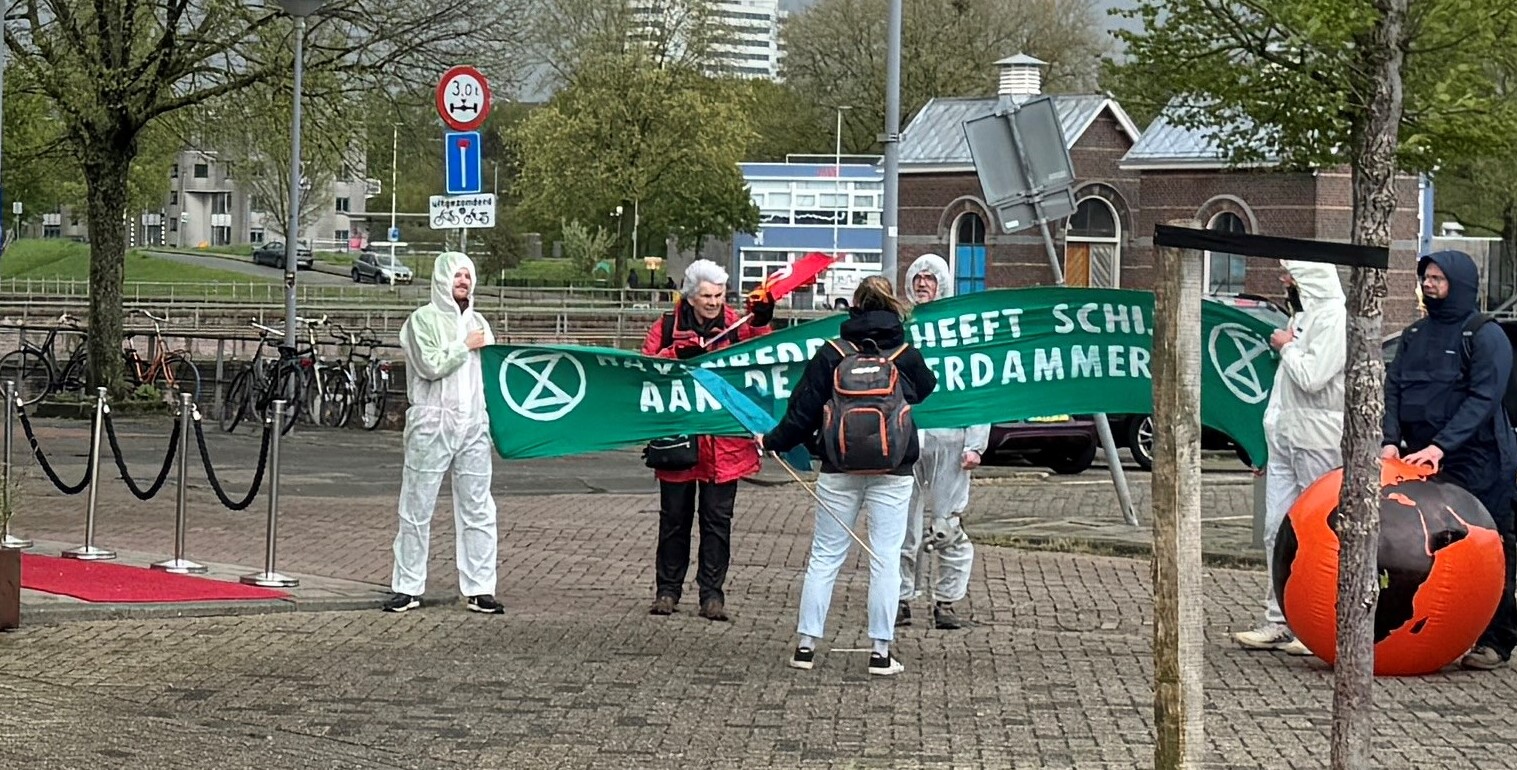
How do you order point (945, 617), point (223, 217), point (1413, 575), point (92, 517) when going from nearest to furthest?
1. point (1413, 575)
2. point (945, 617)
3. point (92, 517)
4. point (223, 217)

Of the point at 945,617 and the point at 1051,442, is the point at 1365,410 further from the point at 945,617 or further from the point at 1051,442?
the point at 1051,442

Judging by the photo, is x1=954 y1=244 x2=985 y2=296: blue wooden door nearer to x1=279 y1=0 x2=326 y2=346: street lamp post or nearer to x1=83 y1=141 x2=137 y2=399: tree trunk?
x1=83 y1=141 x2=137 y2=399: tree trunk

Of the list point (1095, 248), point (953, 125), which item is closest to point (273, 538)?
point (1095, 248)

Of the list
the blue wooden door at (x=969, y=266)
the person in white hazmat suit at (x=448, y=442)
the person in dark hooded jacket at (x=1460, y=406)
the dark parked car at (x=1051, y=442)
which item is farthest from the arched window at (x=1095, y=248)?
the person in dark hooded jacket at (x=1460, y=406)

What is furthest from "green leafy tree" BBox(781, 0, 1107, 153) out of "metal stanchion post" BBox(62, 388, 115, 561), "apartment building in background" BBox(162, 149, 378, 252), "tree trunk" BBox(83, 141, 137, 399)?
"metal stanchion post" BBox(62, 388, 115, 561)

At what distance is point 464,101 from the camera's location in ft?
Result: 51.4

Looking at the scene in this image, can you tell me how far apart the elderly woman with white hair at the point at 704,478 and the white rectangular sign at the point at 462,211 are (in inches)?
164

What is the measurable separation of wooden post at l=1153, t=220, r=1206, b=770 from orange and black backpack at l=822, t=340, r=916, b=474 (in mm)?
2989

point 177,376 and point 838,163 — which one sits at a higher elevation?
point 838,163

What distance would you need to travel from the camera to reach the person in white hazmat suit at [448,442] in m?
10.6

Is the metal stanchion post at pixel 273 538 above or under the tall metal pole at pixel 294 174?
under

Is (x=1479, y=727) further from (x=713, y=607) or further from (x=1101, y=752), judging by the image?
(x=713, y=607)

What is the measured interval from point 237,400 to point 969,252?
3635 cm

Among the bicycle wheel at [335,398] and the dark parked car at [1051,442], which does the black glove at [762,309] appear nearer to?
the dark parked car at [1051,442]
